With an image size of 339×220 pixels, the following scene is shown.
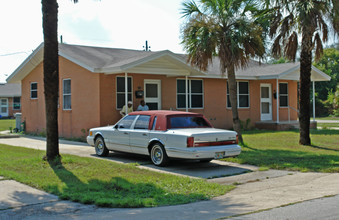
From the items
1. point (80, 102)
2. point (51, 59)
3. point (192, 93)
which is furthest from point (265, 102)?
point (51, 59)

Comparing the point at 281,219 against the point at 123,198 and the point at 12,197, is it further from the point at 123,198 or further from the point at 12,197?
the point at 12,197

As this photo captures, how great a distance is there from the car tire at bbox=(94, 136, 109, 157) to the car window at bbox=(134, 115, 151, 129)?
5.36 feet

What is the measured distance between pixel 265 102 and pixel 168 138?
15.1 m

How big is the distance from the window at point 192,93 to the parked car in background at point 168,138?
7.97 metres

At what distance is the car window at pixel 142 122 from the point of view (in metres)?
11.7

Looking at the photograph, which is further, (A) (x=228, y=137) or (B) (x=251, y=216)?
(A) (x=228, y=137)

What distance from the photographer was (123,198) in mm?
7520

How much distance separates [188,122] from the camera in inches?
454

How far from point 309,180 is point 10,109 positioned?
4650cm

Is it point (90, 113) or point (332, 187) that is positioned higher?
point (90, 113)

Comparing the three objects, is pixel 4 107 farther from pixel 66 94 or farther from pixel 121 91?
pixel 121 91

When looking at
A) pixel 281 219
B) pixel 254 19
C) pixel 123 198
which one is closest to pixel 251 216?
pixel 281 219

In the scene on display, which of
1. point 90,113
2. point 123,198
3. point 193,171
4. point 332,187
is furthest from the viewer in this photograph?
point 90,113

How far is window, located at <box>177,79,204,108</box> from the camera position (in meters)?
20.4
